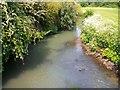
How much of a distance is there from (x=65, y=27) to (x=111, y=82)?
1133 cm

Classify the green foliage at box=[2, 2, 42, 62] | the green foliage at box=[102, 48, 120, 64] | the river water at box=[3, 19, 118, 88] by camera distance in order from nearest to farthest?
the green foliage at box=[2, 2, 42, 62]
the river water at box=[3, 19, 118, 88]
the green foliage at box=[102, 48, 120, 64]

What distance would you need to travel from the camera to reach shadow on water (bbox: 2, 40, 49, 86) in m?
10.1

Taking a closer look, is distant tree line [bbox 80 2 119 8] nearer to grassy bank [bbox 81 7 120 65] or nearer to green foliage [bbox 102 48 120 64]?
grassy bank [bbox 81 7 120 65]

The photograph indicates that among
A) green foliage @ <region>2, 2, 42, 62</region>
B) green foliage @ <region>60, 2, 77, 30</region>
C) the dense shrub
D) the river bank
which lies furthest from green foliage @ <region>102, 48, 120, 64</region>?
green foliage @ <region>60, 2, 77, 30</region>

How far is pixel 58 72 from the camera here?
10.8 m

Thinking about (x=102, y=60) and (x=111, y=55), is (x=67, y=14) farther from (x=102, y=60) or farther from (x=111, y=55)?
(x=111, y=55)

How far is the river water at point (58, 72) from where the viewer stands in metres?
9.58

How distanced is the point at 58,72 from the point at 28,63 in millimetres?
1771

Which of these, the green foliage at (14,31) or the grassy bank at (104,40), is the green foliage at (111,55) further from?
the green foliage at (14,31)

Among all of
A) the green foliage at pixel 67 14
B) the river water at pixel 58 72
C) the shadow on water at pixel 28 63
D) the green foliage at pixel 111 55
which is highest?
the green foliage at pixel 67 14

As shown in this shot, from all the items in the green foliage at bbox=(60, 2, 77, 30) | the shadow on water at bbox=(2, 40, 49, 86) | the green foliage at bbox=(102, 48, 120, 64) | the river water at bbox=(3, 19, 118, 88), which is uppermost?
the green foliage at bbox=(60, 2, 77, 30)

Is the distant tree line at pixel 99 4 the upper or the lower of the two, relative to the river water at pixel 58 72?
upper

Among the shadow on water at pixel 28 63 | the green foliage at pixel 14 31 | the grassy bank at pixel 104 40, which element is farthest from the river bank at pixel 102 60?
the green foliage at pixel 14 31

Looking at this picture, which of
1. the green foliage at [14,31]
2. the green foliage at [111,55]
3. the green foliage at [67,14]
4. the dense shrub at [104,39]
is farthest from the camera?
the green foliage at [67,14]
